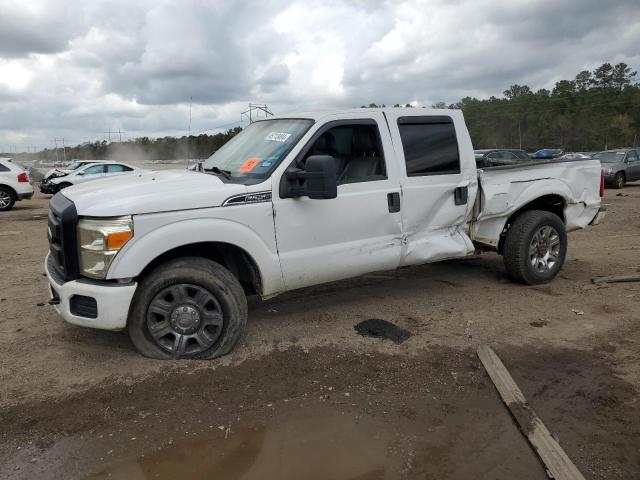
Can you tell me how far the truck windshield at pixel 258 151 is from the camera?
14.4ft

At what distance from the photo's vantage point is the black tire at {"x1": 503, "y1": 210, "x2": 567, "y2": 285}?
5.83 meters

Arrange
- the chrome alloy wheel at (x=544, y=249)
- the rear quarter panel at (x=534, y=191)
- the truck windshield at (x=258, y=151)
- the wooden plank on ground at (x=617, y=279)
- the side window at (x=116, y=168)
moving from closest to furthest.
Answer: the truck windshield at (x=258, y=151)
the rear quarter panel at (x=534, y=191)
the chrome alloy wheel at (x=544, y=249)
the wooden plank on ground at (x=617, y=279)
the side window at (x=116, y=168)

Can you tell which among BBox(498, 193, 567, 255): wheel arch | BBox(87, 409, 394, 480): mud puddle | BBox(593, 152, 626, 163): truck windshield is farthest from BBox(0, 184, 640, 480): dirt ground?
BBox(593, 152, 626, 163): truck windshield

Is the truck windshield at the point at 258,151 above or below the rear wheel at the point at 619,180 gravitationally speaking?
above

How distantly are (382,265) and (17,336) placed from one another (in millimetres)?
3307

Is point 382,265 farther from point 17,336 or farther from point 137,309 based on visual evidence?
point 17,336

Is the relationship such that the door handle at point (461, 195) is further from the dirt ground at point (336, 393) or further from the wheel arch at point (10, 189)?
the wheel arch at point (10, 189)

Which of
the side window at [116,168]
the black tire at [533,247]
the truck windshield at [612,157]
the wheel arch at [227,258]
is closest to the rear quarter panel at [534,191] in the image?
the black tire at [533,247]

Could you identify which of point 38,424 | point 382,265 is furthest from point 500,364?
point 38,424

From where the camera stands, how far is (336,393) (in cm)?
363

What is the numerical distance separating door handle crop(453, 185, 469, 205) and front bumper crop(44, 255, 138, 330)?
317 centimetres

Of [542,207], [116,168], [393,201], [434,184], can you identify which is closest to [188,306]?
[393,201]

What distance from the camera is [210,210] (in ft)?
13.0

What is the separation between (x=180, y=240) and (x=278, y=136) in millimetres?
1372
